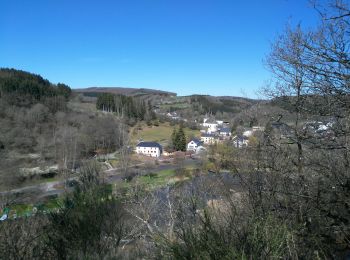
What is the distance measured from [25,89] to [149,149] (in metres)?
29.7

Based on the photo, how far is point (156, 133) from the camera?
59.0 meters

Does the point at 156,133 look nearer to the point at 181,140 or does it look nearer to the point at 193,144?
the point at 193,144

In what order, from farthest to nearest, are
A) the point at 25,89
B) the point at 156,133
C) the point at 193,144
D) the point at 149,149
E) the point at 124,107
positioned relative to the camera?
the point at 124,107 → the point at 25,89 → the point at 156,133 → the point at 193,144 → the point at 149,149

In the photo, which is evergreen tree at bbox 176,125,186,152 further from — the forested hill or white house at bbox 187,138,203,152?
the forested hill

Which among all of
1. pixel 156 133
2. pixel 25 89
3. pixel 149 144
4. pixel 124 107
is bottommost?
pixel 149 144

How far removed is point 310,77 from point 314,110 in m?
0.41

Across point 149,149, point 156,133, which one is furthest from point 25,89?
point 149,149

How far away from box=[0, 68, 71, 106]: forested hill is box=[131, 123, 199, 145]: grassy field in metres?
18.5

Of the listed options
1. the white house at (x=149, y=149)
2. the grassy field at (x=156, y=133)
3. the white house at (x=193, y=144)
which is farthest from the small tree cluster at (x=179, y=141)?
the grassy field at (x=156, y=133)

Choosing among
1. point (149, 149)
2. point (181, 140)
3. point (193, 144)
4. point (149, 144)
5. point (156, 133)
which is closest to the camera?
point (149, 149)

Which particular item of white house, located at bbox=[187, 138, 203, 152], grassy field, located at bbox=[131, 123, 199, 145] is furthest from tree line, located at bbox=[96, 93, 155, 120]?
white house, located at bbox=[187, 138, 203, 152]

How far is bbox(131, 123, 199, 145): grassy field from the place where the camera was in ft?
178

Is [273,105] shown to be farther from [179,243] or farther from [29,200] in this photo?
[29,200]

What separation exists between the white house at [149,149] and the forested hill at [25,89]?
23.9 m
